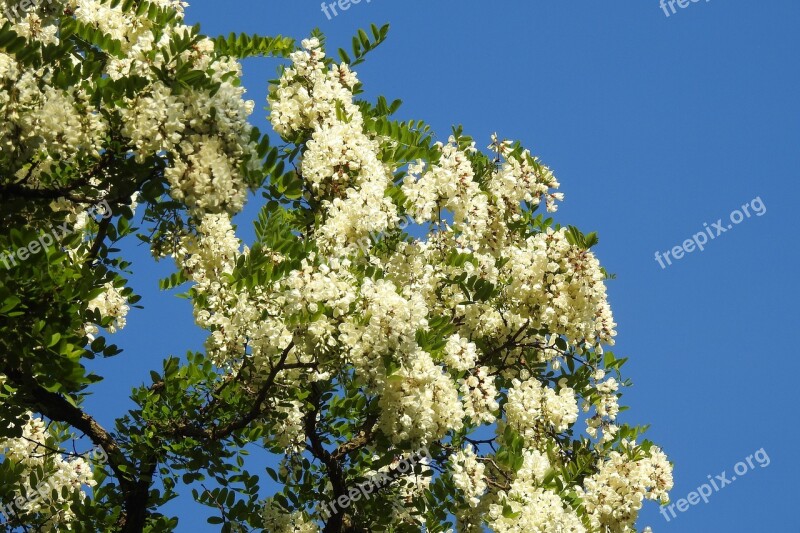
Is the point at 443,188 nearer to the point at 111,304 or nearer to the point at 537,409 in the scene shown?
the point at 537,409

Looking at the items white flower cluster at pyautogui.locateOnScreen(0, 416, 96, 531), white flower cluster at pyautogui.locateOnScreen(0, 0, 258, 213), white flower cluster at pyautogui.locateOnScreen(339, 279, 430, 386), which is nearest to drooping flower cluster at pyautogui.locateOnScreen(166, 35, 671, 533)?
white flower cluster at pyautogui.locateOnScreen(339, 279, 430, 386)

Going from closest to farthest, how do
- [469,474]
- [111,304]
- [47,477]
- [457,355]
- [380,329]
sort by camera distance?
[380,329] < [457,355] < [469,474] < [111,304] < [47,477]

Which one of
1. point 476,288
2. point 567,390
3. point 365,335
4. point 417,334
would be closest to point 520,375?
point 567,390

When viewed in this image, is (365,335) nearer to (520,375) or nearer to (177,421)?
(177,421)

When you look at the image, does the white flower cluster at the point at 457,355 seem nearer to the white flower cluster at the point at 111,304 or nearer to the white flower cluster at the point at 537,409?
the white flower cluster at the point at 537,409

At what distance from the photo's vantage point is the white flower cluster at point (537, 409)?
29.5 ft

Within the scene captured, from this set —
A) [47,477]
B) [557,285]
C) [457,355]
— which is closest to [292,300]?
[457,355]

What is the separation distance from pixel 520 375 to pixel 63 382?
4586 mm

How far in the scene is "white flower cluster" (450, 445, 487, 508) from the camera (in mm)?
8195

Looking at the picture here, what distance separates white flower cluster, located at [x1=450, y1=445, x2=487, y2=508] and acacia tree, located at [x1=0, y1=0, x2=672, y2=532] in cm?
2

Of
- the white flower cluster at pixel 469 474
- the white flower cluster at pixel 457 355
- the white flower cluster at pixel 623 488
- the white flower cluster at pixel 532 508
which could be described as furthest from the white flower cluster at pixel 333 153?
the white flower cluster at pixel 623 488

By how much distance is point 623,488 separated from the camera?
28.8 ft

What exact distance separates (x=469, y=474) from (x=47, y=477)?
400 cm

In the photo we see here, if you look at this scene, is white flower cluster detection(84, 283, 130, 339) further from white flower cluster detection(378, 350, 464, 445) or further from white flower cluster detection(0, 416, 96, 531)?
white flower cluster detection(378, 350, 464, 445)
